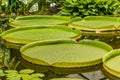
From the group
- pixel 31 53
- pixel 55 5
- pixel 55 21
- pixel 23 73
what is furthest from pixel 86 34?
pixel 55 5

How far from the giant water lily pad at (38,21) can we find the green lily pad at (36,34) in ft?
0.93

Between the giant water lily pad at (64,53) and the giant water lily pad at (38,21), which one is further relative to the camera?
the giant water lily pad at (38,21)

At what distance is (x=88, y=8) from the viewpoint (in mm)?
5023

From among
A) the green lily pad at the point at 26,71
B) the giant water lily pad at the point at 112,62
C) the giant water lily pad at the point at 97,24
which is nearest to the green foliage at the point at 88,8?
the giant water lily pad at the point at 97,24

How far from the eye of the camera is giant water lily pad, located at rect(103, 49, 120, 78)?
232cm

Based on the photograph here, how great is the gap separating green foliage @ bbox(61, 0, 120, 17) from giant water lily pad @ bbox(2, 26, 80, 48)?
1.28 m

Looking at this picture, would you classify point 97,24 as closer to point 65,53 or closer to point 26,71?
point 65,53

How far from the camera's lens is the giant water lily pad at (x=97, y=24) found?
12.8 ft

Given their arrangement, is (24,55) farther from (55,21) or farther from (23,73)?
(55,21)

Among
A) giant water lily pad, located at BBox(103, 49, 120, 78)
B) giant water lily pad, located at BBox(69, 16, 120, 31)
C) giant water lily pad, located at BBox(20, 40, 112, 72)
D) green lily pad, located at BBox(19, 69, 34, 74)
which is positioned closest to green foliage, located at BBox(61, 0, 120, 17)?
giant water lily pad, located at BBox(69, 16, 120, 31)

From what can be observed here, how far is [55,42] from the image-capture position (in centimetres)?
311

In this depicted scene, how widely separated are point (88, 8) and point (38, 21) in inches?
42.7

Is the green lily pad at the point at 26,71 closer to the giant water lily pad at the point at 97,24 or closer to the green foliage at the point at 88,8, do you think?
the giant water lily pad at the point at 97,24

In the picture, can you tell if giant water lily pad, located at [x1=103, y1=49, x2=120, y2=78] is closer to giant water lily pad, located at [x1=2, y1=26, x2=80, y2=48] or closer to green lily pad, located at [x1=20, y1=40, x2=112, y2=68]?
green lily pad, located at [x1=20, y1=40, x2=112, y2=68]
